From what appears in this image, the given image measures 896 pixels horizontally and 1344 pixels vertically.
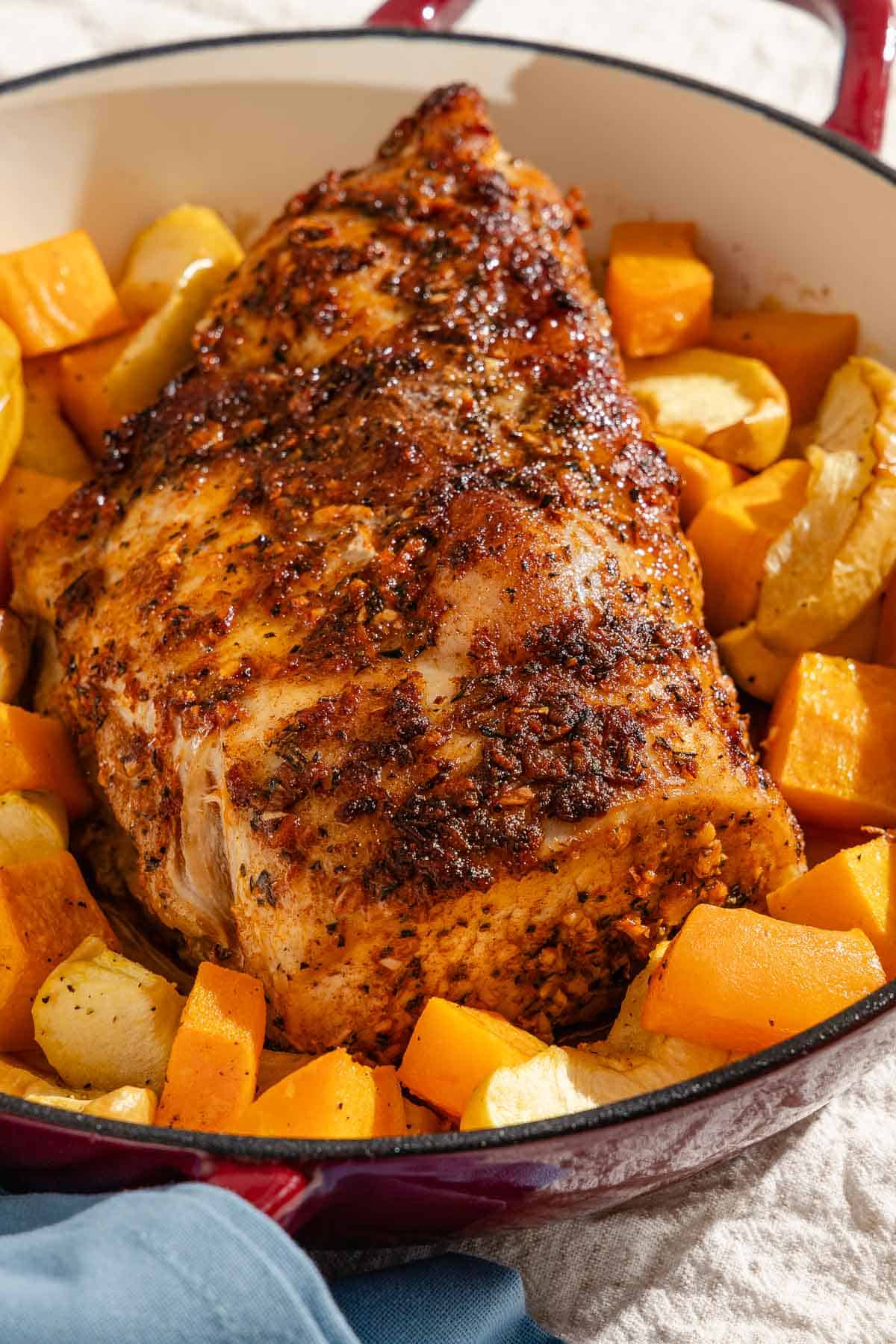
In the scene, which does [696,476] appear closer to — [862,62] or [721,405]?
[721,405]

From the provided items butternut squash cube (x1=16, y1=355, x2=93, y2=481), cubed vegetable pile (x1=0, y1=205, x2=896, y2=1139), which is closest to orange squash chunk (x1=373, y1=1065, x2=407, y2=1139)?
cubed vegetable pile (x1=0, y1=205, x2=896, y2=1139)

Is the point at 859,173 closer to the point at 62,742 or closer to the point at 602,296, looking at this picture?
the point at 602,296

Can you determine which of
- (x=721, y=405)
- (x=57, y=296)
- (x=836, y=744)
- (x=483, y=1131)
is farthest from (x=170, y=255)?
(x=483, y=1131)

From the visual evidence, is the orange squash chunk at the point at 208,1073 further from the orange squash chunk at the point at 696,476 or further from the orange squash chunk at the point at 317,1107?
the orange squash chunk at the point at 696,476

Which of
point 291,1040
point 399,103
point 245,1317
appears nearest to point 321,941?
point 291,1040

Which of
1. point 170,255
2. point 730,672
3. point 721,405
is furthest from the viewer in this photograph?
point 170,255

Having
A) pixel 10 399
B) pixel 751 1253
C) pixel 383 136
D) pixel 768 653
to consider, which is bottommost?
pixel 751 1253

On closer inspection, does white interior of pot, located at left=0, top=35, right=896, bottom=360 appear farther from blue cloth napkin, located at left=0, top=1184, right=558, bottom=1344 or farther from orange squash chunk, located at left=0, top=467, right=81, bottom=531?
blue cloth napkin, located at left=0, top=1184, right=558, bottom=1344
